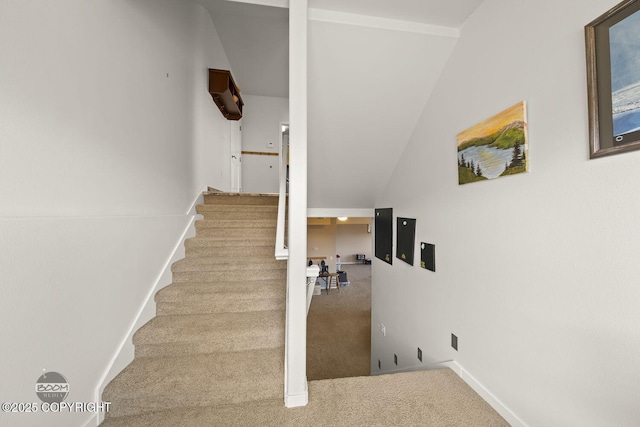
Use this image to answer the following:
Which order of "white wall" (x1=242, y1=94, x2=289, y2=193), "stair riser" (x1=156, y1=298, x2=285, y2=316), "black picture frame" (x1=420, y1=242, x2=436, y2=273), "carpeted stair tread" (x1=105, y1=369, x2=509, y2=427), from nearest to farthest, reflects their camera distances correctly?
"carpeted stair tread" (x1=105, y1=369, x2=509, y2=427) < "stair riser" (x1=156, y1=298, x2=285, y2=316) < "black picture frame" (x1=420, y1=242, x2=436, y2=273) < "white wall" (x1=242, y1=94, x2=289, y2=193)

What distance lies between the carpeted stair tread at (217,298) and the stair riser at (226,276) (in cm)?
8

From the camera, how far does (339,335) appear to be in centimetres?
511

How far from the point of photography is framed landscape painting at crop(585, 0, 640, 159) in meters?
0.90

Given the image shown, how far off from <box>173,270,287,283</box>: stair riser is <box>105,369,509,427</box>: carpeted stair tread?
105 centimetres

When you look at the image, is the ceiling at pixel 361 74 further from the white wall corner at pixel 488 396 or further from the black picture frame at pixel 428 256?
→ the white wall corner at pixel 488 396

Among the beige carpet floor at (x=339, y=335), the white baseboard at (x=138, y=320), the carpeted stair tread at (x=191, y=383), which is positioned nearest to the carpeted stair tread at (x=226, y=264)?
the white baseboard at (x=138, y=320)

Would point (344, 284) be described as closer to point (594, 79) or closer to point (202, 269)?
point (202, 269)

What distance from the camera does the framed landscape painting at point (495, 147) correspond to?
4.47ft

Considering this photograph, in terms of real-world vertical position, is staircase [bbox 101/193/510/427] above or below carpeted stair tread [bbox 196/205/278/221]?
below

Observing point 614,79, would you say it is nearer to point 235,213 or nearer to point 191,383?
point 191,383

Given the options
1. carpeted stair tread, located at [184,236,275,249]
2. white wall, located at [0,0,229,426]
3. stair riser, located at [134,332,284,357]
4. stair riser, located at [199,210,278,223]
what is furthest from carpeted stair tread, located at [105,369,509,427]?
stair riser, located at [199,210,278,223]

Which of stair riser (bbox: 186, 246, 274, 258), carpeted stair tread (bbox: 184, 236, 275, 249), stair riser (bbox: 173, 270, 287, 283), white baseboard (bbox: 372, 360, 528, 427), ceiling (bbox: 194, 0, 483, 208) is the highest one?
ceiling (bbox: 194, 0, 483, 208)

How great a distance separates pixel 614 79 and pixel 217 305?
9.28ft

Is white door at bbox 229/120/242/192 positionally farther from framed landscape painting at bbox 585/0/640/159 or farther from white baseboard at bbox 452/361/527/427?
framed landscape painting at bbox 585/0/640/159
